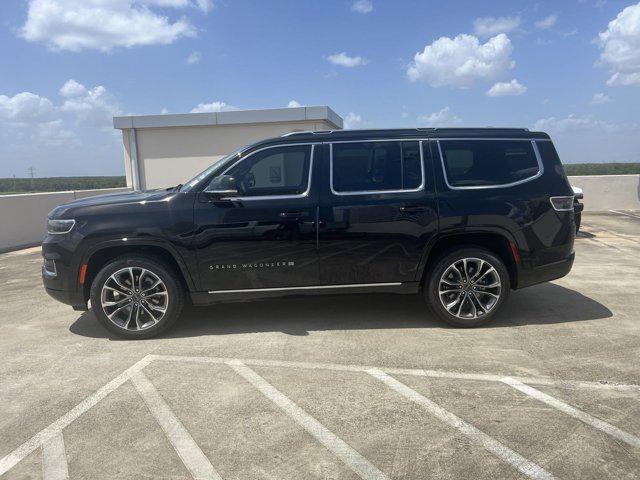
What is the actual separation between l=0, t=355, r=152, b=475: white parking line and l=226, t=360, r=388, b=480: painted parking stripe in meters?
0.88

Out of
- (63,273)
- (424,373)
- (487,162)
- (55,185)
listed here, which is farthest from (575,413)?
(55,185)

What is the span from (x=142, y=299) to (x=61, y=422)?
5.37 ft

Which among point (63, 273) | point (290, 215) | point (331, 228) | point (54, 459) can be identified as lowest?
point (54, 459)

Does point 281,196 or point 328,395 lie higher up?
point 281,196

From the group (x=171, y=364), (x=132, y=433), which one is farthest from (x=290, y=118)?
(x=132, y=433)

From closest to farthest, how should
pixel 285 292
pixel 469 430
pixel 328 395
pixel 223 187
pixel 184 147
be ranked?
pixel 469 430 < pixel 328 395 < pixel 223 187 < pixel 285 292 < pixel 184 147

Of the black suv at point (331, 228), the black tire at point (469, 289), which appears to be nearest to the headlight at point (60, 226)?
the black suv at point (331, 228)

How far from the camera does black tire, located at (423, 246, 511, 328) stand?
485 centimetres

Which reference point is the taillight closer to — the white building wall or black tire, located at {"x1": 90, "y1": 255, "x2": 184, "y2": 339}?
black tire, located at {"x1": 90, "y1": 255, "x2": 184, "y2": 339}

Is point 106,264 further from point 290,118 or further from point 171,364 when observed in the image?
point 290,118

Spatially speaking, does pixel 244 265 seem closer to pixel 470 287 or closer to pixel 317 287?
pixel 317 287

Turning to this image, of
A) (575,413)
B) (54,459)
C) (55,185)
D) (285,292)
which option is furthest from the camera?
(55,185)

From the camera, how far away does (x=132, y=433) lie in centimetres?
310

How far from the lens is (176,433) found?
10.1ft
